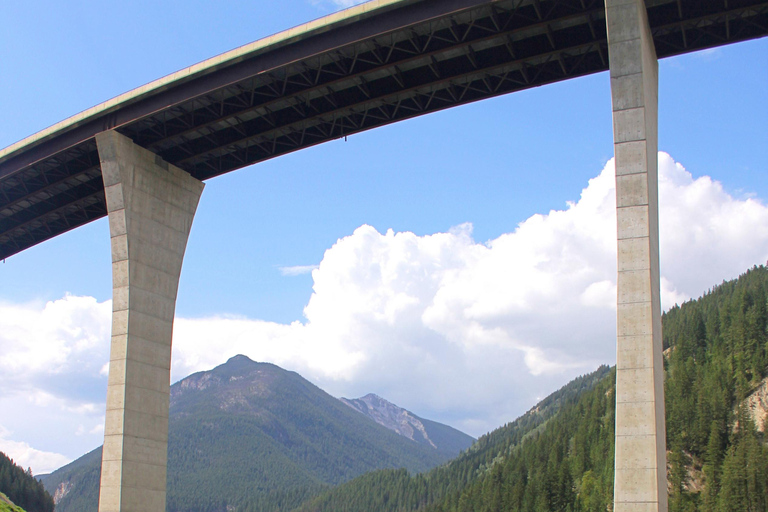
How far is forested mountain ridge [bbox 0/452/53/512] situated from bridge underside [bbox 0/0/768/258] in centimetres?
11352

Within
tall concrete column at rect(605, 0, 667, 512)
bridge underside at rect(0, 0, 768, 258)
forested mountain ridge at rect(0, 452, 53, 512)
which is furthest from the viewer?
forested mountain ridge at rect(0, 452, 53, 512)

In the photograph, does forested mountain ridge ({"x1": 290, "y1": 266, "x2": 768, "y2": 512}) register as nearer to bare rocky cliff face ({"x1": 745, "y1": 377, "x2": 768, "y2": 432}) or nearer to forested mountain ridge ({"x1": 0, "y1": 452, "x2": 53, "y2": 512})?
bare rocky cliff face ({"x1": 745, "y1": 377, "x2": 768, "y2": 432})

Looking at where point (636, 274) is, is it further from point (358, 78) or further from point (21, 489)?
point (21, 489)

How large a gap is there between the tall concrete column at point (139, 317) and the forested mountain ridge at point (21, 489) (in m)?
116

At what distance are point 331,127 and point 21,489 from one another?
12920 cm

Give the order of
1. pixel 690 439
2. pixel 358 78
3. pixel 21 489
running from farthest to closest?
pixel 21 489 < pixel 690 439 < pixel 358 78

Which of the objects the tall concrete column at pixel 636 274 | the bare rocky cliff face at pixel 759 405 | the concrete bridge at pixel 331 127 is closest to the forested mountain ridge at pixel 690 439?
the bare rocky cliff face at pixel 759 405

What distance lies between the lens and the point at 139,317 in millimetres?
36125

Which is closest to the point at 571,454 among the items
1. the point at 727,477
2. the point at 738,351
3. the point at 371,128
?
the point at 738,351

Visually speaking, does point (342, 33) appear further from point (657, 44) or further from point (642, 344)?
point (642, 344)

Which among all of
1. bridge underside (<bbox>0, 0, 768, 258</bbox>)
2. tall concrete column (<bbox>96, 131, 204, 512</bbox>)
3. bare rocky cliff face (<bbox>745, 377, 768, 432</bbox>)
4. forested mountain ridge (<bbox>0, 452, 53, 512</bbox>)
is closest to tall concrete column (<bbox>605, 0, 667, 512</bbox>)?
bridge underside (<bbox>0, 0, 768, 258</bbox>)

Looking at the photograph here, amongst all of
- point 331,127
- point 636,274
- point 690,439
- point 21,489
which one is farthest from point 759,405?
point 21,489

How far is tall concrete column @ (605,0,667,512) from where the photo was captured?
23.3m

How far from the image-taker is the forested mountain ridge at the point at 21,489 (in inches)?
5448
